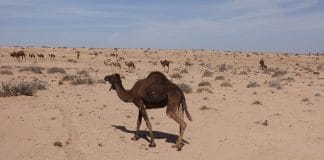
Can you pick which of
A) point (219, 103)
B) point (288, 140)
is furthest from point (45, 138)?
point (219, 103)

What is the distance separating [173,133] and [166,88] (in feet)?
9.01

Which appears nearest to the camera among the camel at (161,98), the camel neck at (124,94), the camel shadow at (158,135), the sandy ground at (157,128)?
the sandy ground at (157,128)

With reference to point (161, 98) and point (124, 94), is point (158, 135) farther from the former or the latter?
point (161, 98)

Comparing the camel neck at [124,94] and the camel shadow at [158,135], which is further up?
the camel neck at [124,94]

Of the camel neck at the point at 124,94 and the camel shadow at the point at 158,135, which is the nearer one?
the camel neck at the point at 124,94

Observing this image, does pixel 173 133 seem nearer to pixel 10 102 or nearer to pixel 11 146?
pixel 11 146

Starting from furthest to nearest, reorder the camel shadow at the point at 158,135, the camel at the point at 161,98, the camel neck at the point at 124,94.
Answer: the camel shadow at the point at 158,135 → the camel neck at the point at 124,94 → the camel at the point at 161,98

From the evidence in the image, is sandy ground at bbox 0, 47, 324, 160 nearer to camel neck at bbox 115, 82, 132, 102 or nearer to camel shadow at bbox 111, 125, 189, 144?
camel shadow at bbox 111, 125, 189, 144

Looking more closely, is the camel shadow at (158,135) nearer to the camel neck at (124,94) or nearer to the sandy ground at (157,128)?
the sandy ground at (157,128)

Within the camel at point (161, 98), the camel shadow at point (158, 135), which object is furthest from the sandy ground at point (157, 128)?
the camel at point (161, 98)

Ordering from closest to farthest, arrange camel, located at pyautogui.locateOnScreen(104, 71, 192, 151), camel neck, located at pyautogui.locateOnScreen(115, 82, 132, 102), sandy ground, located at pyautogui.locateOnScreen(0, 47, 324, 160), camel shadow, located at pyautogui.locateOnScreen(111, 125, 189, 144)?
1. sandy ground, located at pyautogui.locateOnScreen(0, 47, 324, 160)
2. camel, located at pyautogui.locateOnScreen(104, 71, 192, 151)
3. camel neck, located at pyautogui.locateOnScreen(115, 82, 132, 102)
4. camel shadow, located at pyautogui.locateOnScreen(111, 125, 189, 144)

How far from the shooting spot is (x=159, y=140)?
1385 cm

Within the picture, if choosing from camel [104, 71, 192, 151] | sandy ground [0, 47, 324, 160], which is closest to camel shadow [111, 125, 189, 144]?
sandy ground [0, 47, 324, 160]

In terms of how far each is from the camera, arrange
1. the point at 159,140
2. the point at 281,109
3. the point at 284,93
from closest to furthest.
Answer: the point at 159,140 → the point at 281,109 → the point at 284,93
